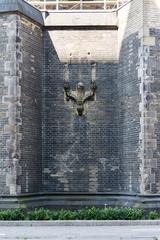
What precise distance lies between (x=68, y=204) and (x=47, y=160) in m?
1.89

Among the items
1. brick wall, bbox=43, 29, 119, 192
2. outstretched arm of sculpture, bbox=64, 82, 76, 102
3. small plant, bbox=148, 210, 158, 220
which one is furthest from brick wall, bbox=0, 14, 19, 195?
small plant, bbox=148, 210, 158, 220

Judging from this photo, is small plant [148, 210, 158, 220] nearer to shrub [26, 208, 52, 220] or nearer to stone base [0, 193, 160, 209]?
stone base [0, 193, 160, 209]

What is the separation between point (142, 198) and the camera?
21.6 m

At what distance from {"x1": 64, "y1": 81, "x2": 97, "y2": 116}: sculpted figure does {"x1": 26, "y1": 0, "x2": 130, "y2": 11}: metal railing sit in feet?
11.4

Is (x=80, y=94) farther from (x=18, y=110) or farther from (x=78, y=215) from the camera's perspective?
(x=78, y=215)

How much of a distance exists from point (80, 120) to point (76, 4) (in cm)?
516

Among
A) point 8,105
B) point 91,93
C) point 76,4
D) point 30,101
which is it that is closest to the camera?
point 8,105

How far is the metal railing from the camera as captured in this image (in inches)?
1008

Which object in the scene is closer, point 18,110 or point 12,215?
point 12,215

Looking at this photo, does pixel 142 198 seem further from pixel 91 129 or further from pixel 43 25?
pixel 43 25
